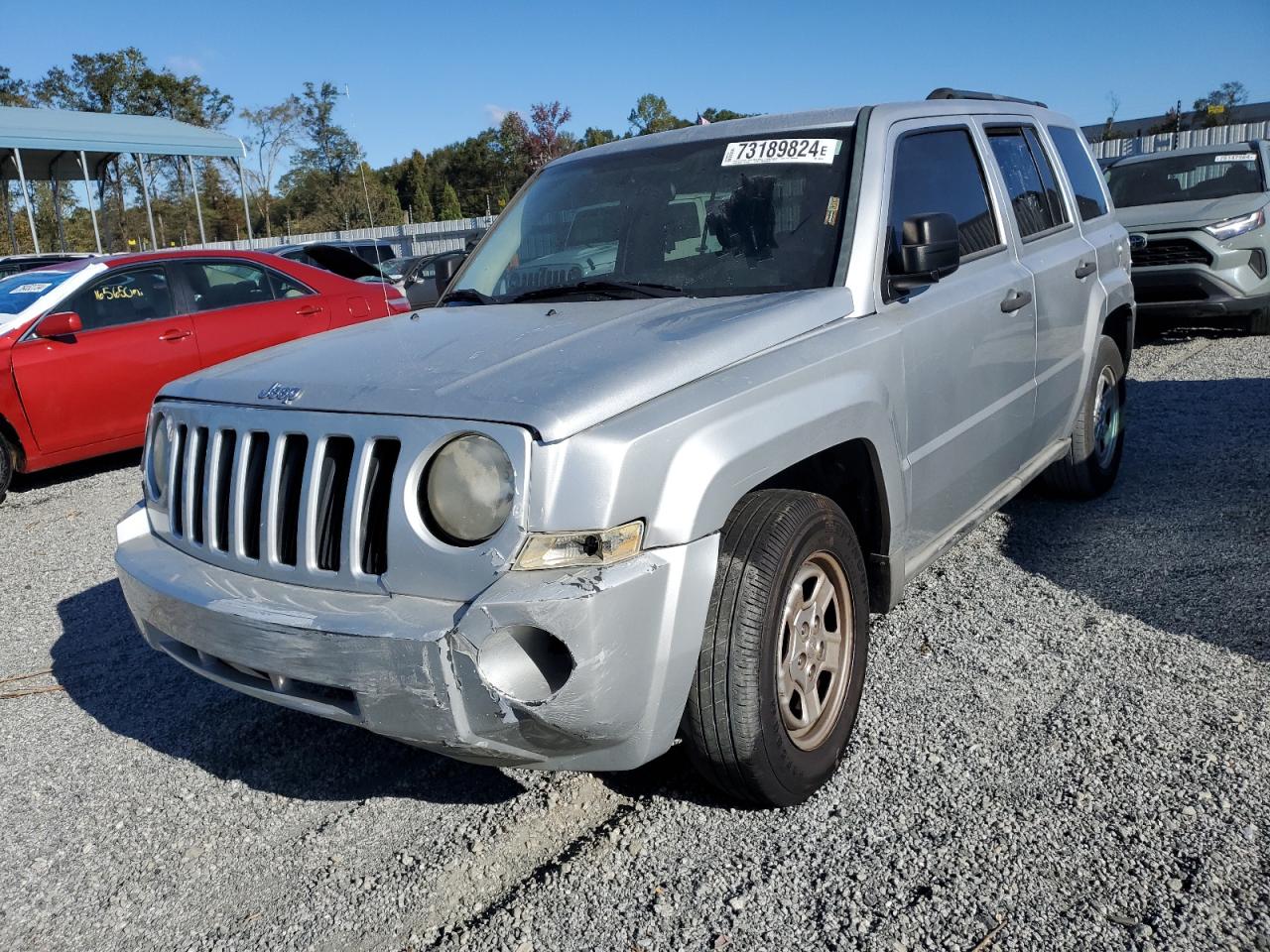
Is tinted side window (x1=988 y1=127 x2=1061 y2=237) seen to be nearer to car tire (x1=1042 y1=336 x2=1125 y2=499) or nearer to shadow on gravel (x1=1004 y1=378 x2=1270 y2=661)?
car tire (x1=1042 y1=336 x2=1125 y2=499)

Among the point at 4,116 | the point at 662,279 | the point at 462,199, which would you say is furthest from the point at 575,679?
the point at 462,199

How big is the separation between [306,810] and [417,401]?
4.35 feet

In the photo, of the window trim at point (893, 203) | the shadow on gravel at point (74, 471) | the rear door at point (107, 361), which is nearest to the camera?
the window trim at point (893, 203)

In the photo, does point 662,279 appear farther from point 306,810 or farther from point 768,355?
point 306,810

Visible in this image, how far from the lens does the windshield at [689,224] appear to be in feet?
10.7

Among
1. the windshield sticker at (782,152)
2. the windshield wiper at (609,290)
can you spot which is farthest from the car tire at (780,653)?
the windshield sticker at (782,152)

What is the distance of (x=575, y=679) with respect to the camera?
2168mm

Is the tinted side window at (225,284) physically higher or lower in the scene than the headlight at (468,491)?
higher

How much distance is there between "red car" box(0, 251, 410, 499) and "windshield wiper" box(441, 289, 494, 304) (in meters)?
4.25

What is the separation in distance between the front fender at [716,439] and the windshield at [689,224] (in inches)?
16.7

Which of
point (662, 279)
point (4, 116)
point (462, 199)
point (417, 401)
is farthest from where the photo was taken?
point (462, 199)

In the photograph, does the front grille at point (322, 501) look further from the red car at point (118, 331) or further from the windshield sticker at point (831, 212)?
the red car at point (118, 331)

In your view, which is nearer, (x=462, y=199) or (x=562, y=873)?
(x=562, y=873)

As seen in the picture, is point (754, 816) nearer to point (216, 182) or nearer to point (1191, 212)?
point (1191, 212)
